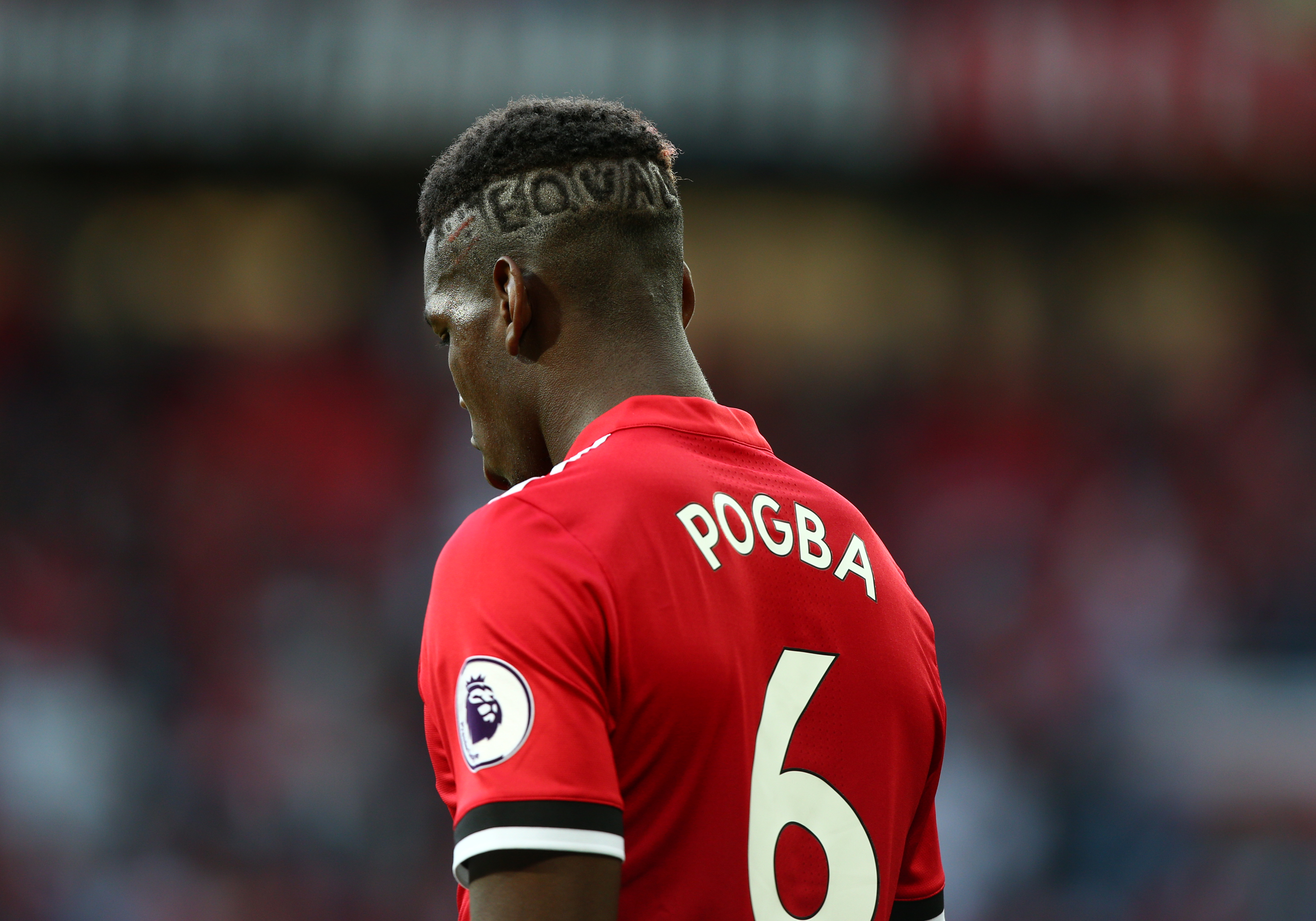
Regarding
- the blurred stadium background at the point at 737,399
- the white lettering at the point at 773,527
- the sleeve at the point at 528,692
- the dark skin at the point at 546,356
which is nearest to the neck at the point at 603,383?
the dark skin at the point at 546,356

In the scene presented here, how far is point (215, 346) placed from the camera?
7930 mm

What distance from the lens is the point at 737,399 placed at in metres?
7.82

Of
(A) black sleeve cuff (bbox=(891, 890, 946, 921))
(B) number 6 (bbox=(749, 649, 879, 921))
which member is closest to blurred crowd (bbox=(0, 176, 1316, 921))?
(A) black sleeve cuff (bbox=(891, 890, 946, 921))

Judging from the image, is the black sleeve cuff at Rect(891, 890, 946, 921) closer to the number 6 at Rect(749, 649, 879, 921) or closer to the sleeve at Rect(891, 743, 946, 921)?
the sleeve at Rect(891, 743, 946, 921)

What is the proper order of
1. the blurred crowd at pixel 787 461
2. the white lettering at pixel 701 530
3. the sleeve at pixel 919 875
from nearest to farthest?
1. the white lettering at pixel 701 530
2. the sleeve at pixel 919 875
3. the blurred crowd at pixel 787 461

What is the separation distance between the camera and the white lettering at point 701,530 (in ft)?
4.30

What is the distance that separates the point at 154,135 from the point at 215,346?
1240mm

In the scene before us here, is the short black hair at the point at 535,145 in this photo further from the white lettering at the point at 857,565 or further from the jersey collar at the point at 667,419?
the white lettering at the point at 857,565

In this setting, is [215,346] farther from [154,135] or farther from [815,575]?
[815,575]

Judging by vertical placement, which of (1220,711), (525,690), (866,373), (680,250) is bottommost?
(1220,711)

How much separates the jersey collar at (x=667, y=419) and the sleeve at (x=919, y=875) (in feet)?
1.50

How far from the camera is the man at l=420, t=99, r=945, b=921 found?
1196 millimetres

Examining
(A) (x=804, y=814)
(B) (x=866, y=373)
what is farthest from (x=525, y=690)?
(B) (x=866, y=373)

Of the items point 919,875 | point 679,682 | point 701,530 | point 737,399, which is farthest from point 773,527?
point 737,399
